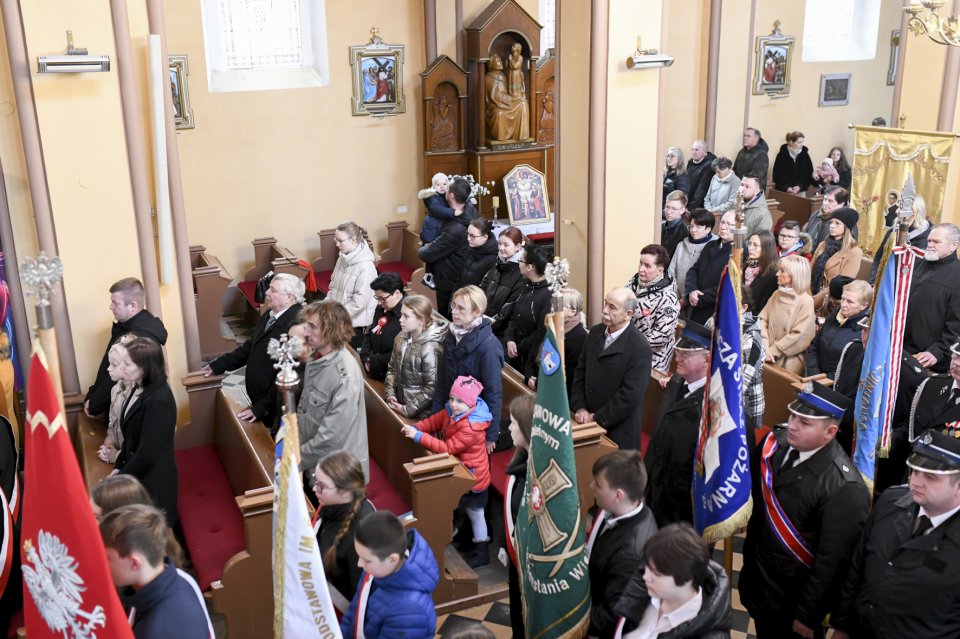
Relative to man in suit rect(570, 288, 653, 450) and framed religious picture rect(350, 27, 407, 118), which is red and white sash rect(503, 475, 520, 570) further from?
framed religious picture rect(350, 27, 407, 118)

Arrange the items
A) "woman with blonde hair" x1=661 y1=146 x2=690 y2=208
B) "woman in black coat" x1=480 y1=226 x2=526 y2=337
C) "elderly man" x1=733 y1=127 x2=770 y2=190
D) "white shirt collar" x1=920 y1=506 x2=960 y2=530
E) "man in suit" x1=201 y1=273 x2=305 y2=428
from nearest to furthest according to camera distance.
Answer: "white shirt collar" x1=920 y1=506 x2=960 y2=530
"man in suit" x1=201 y1=273 x2=305 y2=428
"woman in black coat" x1=480 y1=226 x2=526 y2=337
"woman with blonde hair" x1=661 y1=146 x2=690 y2=208
"elderly man" x1=733 y1=127 x2=770 y2=190

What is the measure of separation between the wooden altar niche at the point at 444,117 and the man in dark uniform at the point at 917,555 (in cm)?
918

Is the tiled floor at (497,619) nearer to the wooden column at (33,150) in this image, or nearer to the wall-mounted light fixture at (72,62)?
the wooden column at (33,150)

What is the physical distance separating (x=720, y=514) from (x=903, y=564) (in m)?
0.91

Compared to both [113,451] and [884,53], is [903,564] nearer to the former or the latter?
[113,451]

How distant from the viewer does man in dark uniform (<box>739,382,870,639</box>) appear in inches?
158

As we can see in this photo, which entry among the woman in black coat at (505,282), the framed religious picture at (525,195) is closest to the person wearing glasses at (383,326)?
the woman in black coat at (505,282)

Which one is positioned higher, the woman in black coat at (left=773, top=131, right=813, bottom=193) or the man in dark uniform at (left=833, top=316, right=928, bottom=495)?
the woman in black coat at (left=773, top=131, right=813, bottom=193)

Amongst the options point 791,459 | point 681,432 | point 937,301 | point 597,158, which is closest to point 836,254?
point 937,301

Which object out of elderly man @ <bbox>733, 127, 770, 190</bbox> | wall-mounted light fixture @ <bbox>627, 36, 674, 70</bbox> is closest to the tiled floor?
wall-mounted light fixture @ <bbox>627, 36, 674, 70</bbox>

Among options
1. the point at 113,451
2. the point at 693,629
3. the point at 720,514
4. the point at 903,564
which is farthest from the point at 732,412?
the point at 113,451

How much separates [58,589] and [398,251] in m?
9.05

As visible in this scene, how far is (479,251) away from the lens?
25.6 feet

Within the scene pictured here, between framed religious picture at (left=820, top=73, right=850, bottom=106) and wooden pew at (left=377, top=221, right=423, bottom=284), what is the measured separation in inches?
276
